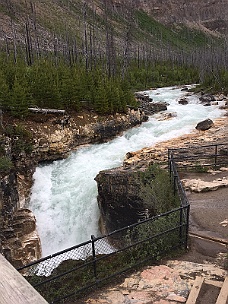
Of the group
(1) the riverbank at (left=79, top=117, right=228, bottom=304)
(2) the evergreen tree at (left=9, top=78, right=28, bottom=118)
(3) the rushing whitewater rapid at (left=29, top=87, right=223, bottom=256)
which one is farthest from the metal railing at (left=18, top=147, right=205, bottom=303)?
(2) the evergreen tree at (left=9, top=78, right=28, bottom=118)

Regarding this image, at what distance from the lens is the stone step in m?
5.84

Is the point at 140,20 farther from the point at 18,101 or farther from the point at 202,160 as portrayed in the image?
the point at 202,160

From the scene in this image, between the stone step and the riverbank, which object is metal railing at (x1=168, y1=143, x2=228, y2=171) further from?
the stone step

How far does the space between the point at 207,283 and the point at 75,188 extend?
10.4 metres

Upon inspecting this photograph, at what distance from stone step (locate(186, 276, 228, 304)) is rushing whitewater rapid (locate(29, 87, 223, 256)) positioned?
8081 mm

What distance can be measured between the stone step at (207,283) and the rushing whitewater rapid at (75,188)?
8.08 metres

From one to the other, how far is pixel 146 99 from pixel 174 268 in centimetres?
3374

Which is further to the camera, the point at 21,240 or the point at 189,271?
the point at 21,240

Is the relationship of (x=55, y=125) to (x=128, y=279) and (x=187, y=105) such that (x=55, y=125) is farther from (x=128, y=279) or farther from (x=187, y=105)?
(x=187, y=105)

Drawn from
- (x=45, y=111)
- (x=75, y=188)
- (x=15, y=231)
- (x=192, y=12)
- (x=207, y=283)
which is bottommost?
(x=15, y=231)

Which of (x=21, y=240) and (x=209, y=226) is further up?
(x=209, y=226)

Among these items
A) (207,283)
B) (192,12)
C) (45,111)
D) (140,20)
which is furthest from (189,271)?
(192,12)

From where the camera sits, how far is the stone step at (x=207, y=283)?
5.84m

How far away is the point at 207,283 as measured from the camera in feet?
21.0
